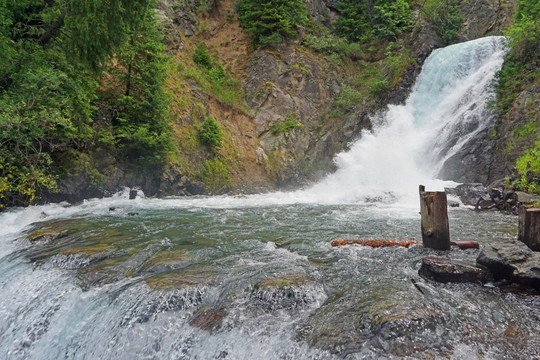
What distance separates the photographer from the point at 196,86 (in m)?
19.7

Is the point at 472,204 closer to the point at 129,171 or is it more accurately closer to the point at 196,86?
the point at 129,171

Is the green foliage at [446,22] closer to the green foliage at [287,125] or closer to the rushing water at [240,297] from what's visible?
the green foliage at [287,125]

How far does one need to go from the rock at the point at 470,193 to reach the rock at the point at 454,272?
8834 millimetres

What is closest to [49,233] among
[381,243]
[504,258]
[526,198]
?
[381,243]

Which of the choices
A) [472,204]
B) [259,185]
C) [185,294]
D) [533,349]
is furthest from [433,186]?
[185,294]

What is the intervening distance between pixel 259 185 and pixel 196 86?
7.52m

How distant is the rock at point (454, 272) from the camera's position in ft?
14.7

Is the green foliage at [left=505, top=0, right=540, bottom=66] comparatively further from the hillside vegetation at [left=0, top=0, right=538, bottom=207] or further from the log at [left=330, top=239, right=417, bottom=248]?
the log at [left=330, top=239, right=417, bottom=248]

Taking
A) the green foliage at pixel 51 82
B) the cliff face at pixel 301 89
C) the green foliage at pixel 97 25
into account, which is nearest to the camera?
A: the green foliage at pixel 51 82

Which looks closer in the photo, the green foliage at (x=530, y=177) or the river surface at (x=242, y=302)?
the river surface at (x=242, y=302)

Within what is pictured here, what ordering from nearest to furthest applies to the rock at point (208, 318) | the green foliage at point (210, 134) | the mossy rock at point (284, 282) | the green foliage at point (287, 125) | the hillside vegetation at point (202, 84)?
the rock at point (208, 318), the mossy rock at point (284, 282), the hillside vegetation at point (202, 84), the green foliage at point (210, 134), the green foliage at point (287, 125)

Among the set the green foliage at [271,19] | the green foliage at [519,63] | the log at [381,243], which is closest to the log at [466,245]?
the log at [381,243]

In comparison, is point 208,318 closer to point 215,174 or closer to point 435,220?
point 435,220

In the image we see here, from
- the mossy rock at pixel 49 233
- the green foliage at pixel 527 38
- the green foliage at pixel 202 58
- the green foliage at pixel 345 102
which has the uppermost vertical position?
the green foliage at pixel 202 58
